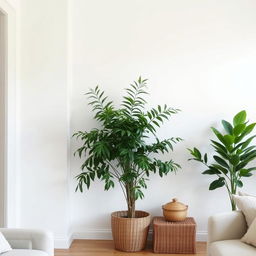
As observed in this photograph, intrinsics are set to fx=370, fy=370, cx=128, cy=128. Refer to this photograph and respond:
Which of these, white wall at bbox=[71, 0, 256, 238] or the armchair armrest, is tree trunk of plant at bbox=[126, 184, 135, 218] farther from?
the armchair armrest

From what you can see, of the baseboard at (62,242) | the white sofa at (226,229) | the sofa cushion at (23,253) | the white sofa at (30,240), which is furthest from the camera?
the baseboard at (62,242)

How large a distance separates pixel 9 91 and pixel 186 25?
1903 millimetres

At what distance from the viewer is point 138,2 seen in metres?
3.87

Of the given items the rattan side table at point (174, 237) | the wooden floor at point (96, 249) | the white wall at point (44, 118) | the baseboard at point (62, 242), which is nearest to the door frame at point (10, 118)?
the white wall at point (44, 118)

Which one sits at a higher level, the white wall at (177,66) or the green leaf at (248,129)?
the white wall at (177,66)

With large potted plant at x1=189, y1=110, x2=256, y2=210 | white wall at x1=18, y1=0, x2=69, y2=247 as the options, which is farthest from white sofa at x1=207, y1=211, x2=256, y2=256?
white wall at x1=18, y1=0, x2=69, y2=247

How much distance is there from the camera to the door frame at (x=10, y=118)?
11.3 feet

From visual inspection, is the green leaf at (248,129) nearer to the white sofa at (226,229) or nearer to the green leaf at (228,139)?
the green leaf at (228,139)

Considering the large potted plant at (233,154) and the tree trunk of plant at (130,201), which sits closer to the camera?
the large potted plant at (233,154)

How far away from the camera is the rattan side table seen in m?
3.50

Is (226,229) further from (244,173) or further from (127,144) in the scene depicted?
(127,144)

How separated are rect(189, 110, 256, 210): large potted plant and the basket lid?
33 centimetres

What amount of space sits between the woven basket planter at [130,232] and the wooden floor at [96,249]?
6 cm

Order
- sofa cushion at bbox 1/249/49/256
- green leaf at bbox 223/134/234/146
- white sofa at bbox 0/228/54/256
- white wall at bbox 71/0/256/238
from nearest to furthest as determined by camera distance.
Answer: sofa cushion at bbox 1/249/49/256
white sofa at bbox 0/228/54/256
green leaf at bbox 223/134/234/146
white wall at bbox 71/0/256/238
